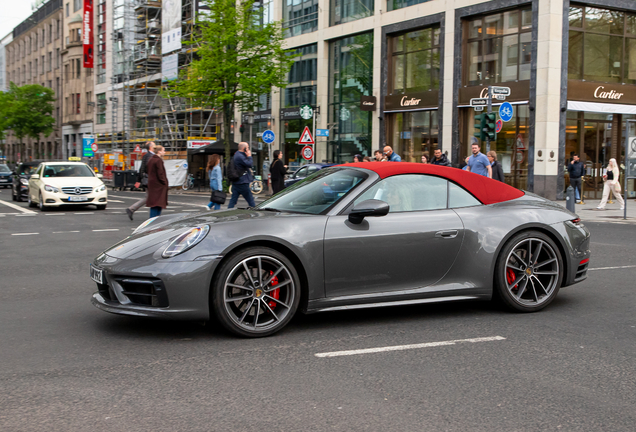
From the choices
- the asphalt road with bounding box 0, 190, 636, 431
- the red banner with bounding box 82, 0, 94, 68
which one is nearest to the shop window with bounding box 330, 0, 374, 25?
the asphalt road with bounding box 0, 190, 636, 431

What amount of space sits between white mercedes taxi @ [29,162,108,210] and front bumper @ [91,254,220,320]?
627 inches

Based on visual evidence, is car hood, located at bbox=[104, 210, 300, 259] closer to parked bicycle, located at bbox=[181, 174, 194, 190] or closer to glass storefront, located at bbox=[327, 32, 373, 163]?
glass storefront, located at bbox=[327, 32, 373, 163]

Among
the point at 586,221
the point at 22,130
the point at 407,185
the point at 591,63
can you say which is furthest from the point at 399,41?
the point at 22,130

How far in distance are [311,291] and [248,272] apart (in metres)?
0.53

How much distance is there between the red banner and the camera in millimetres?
65000

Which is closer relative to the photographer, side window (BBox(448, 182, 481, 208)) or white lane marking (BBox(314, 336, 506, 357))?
white lane marking (BBox(314, 336, 506, 357))

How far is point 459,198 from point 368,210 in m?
1.08

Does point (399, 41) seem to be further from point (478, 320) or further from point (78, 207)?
point (478, 320)

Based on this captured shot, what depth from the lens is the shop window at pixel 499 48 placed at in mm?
25859

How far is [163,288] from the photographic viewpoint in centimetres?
486

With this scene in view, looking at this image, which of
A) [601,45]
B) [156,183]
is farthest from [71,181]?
[601,45]

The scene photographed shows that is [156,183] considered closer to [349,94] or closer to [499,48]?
[499,48]

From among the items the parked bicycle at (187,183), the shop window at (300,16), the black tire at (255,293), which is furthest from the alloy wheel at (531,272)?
the parked bicycle at (187,183)

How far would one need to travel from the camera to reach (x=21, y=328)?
18.1 ft
